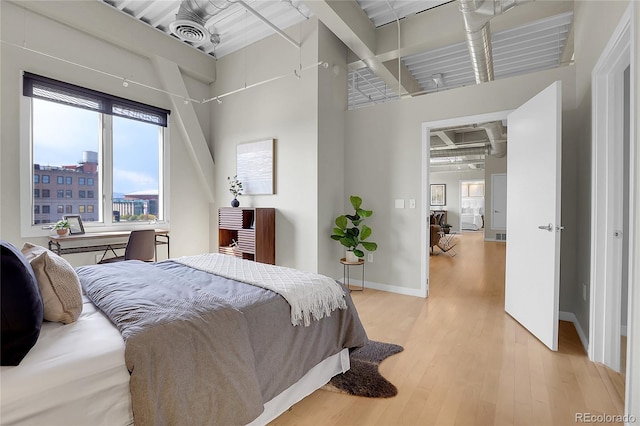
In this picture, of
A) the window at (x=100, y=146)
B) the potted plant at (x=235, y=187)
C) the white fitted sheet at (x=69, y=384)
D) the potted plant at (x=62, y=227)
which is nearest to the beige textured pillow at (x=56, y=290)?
the white fitted sheet at (x=69, y=384)

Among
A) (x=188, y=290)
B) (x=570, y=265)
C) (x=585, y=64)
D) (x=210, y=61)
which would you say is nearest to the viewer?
(x=188, y=290)

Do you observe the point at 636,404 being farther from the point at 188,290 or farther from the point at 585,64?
the point at 585,64

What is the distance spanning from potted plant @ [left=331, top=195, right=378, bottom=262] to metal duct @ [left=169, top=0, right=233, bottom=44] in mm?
2550

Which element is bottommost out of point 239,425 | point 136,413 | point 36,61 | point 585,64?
point 239,425

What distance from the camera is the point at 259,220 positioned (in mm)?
4297

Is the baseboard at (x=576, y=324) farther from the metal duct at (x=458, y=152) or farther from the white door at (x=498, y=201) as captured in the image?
the white door at (x=498, y=201)

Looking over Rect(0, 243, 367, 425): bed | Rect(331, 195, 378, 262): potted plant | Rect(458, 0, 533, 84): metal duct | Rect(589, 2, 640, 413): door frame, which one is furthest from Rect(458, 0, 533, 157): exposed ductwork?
Rect(0, 243, 367, 425): bed

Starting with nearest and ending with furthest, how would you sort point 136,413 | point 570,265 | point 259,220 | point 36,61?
point 136,413 → point 570,265 → point 36,61 → point 259,220

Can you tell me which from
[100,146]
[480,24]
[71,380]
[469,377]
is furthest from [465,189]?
[71,380]

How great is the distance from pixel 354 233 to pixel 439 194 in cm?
1063

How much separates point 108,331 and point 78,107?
392 centimetres

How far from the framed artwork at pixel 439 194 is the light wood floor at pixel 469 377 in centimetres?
1064

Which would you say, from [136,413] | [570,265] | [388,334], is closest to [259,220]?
[388,334]

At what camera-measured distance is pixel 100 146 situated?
4230mm
